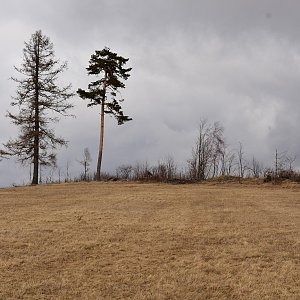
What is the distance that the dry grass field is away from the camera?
7.92 metres

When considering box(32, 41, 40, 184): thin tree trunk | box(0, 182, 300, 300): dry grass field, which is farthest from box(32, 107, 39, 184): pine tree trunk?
box(0, 182, 300, 300): dry grass field

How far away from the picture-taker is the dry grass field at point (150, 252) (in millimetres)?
7922

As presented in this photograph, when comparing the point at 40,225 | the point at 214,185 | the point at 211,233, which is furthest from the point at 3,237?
the point at 214,185

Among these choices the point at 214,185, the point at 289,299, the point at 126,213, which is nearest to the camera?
the point at 289,299

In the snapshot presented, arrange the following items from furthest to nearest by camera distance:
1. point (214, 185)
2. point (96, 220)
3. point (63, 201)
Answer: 1. point (214, 185)
2. point (63, 201)
3. point (96, 220)

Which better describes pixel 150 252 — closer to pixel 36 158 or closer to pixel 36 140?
pixel 36 158

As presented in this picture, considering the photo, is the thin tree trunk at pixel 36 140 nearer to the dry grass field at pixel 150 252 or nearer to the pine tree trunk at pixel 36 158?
the pine tree trunk at pixel 36 158

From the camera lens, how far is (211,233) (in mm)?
12766

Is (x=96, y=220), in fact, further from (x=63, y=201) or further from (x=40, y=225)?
(x=63, y=201)

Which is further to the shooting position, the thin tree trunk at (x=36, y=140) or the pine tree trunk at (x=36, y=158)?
the thin tree trunk at (x=36, y=140)

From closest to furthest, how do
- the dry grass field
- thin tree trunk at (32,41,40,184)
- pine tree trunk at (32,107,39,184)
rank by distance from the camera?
the dry grass field < pine tree trunk at (32,107,39,184) < thin tree trunk at (32,41,40,184)

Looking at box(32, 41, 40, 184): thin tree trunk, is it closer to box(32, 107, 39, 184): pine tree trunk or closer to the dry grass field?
box(32, 107, 39, 184): pine tree trunk

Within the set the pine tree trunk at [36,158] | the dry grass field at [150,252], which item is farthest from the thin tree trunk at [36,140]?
the dry grass field at [150,252]

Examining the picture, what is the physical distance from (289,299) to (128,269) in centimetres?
328
